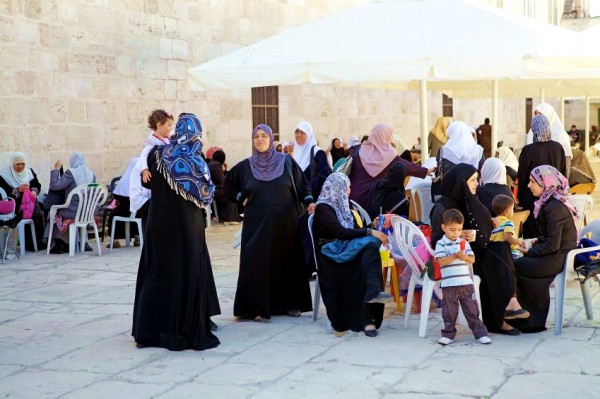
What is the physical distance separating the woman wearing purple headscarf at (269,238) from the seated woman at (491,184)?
1319 millimetres

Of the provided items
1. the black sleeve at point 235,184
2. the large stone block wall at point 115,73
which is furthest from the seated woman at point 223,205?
the black sleeve at point 235,184

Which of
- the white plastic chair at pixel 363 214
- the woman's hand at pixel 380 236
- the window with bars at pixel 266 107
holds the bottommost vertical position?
the woman's hand at pixel 380 236

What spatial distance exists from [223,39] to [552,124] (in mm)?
6592

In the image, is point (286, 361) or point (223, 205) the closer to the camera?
point (286, 361)

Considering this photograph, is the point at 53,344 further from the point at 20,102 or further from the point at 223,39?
the point at 223,39

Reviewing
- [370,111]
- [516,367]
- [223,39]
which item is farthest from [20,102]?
[370,111]

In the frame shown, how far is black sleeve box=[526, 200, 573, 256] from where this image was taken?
6375 mm

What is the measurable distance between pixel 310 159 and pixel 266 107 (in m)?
7.74

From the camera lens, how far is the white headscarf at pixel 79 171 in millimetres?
11195

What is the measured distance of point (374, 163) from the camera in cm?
821

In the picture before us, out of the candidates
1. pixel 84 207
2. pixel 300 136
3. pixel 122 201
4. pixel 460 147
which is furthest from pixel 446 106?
pixel 460 147

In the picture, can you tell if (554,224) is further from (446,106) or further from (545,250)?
(446,106)

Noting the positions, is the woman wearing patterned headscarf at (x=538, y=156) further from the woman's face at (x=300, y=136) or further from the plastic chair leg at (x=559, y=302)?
the plastic chair leg at (x=559, y=302)

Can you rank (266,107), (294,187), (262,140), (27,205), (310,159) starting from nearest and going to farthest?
(262,140), (294,187), (310,159), (27,205), (266,107)
